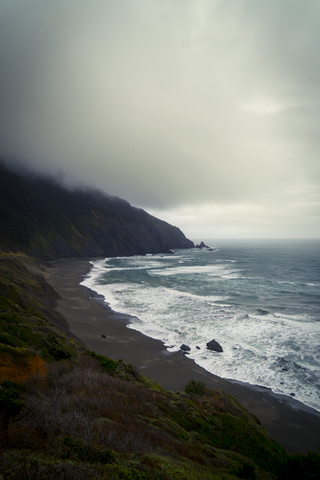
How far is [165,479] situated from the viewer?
3.74 metres

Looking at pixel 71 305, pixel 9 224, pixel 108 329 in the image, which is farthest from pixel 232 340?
pixel 9 224

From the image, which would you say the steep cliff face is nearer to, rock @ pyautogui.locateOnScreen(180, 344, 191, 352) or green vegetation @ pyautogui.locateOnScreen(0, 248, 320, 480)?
rock @ pyautogui.locateOnScreen(180, 344, 191, 352)

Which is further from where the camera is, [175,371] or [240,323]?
[240,323]

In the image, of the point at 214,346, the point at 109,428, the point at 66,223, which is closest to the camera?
the point at 109,428

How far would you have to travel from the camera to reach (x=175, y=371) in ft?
54.0

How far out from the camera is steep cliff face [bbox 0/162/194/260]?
A: 81.5 m

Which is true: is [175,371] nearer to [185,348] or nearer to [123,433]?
[185,348]

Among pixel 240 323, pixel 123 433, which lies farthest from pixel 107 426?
pixel 240 323

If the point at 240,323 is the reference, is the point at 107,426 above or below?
above

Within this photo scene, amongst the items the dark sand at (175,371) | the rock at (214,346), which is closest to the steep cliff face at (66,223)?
the dark sand at (175,371)

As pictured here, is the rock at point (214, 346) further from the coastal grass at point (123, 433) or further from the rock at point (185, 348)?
the coastal grass at point (123, 433)

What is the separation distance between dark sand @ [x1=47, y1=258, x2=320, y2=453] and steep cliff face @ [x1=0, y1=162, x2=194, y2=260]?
5304 centimetres

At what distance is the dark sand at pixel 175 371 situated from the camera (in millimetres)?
11867

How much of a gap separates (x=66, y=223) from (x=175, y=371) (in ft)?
326
